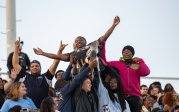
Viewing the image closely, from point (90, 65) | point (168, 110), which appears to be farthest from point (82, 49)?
point (168, 110)

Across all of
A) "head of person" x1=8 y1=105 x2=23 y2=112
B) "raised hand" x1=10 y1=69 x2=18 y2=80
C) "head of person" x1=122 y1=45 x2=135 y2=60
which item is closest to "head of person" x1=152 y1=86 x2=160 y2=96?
"head of person" x1=122 y1=45 x2=135 y2=60

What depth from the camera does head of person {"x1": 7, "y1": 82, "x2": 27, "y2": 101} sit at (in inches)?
883

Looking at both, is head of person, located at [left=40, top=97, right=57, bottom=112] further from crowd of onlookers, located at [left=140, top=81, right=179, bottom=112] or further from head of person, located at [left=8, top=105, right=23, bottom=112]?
crowd of onlookers, located at [left=140, top=81, right=179, bottom=112]

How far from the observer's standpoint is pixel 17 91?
22500mm

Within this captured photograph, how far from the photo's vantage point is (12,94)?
2252 centimetres

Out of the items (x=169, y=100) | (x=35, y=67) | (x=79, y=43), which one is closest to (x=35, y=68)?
(x=35, y=67)

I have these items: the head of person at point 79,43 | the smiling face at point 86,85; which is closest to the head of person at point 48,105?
the smiling face at point 86,85

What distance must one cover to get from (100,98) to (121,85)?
0.60 m

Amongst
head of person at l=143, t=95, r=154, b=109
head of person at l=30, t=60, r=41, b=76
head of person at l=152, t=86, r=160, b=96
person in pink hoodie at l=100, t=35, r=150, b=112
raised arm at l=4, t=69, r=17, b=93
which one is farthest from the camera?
head of person at l=152, t=86, r=160, b=96

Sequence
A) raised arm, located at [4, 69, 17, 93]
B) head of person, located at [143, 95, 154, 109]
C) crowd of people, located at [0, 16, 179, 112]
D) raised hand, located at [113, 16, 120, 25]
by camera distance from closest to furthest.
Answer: crowd of people, located at [0, 16, 179, 112] < raised hand, located at [113, 16, 120, 25] < raised arm, located at [4, 69, 17, 93] < head of person, located at [143, 95, 154, 109]

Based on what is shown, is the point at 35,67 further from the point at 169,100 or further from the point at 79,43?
the point at 169,100

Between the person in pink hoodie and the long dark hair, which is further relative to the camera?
the person in pink hoodie

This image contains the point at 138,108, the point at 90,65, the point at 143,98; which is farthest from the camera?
the point at 143,98

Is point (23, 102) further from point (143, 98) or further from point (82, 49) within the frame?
point (143, 98)
